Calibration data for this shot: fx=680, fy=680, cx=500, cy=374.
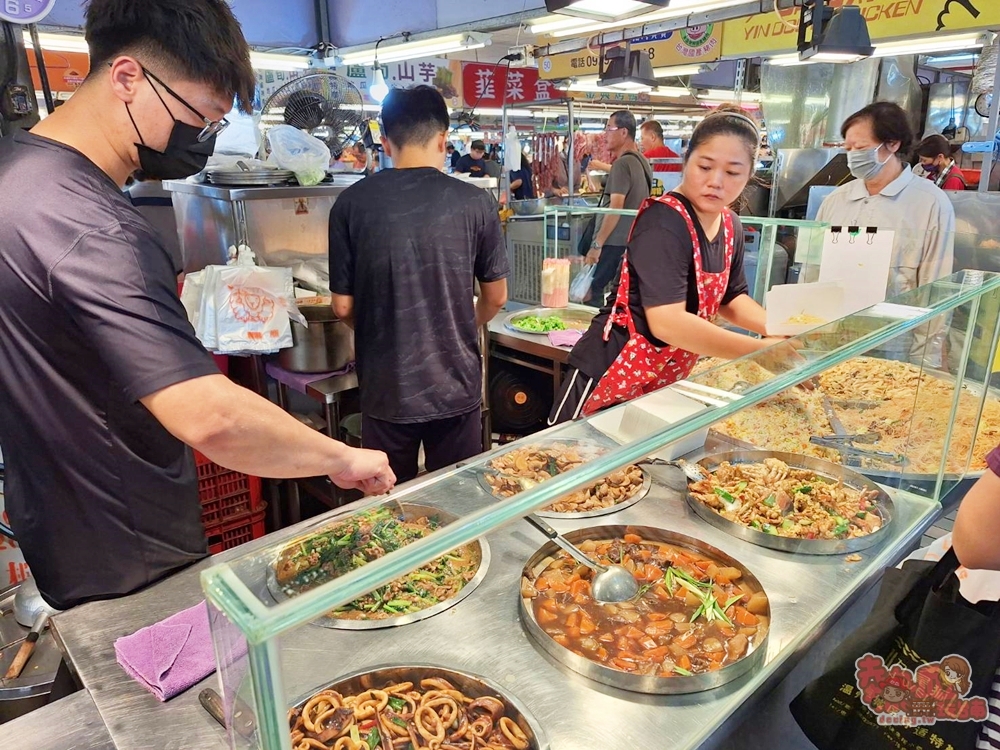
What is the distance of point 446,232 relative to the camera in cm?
259

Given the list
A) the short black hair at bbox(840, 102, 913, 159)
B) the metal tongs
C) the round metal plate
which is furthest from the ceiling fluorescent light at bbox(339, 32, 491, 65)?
the metal tongs

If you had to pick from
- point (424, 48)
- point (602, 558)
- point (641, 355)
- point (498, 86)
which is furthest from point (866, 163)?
point (498, 86)

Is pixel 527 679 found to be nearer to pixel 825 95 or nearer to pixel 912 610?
pixel 912 610

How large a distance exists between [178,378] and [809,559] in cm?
148

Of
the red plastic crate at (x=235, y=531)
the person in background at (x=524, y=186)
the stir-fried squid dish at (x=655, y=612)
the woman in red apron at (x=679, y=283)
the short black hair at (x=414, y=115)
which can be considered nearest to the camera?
the stir-fried squid dish at (x=655, y=612)

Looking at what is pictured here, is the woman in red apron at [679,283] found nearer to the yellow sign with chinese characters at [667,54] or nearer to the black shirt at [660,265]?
the black shirt at [660,265]

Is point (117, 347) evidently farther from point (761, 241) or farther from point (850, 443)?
point (761, 241)

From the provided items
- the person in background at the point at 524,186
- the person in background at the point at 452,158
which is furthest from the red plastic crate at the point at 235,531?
the person in background at the point at 524,186

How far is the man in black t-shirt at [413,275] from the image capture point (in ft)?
8.37

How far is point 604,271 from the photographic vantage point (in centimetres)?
492

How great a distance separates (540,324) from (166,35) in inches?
113

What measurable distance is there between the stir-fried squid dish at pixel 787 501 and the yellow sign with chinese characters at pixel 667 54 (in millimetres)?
5992

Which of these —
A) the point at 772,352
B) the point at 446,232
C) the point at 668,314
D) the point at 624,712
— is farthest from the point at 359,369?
the point at 624,712

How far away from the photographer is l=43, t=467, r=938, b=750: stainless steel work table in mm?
1147
